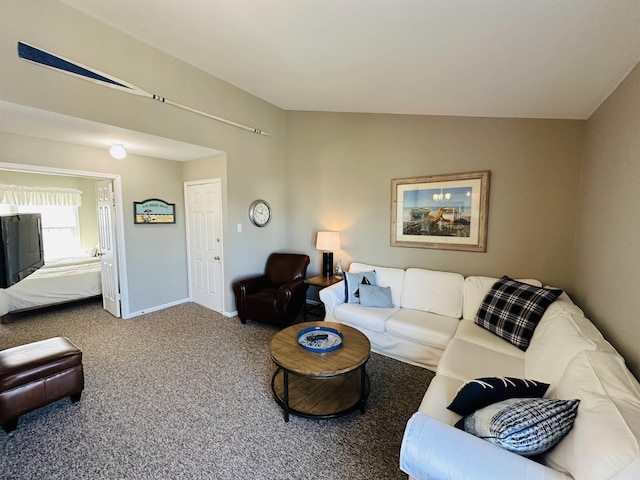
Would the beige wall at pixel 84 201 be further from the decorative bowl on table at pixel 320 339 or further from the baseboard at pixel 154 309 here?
the decorative bowl on table at pixel 320 339

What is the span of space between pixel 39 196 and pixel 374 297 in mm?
6903

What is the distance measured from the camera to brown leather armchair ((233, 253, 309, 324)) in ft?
11.3

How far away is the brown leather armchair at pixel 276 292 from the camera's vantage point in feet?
11.3

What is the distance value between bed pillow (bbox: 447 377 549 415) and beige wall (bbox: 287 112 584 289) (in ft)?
6.20

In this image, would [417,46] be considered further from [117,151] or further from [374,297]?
[117,151]

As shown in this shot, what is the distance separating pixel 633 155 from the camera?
1600 mm

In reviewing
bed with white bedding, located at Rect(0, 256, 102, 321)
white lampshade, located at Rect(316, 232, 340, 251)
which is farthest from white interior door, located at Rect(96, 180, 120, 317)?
white lampshade, located at Rect(316, 232, 340, 251)

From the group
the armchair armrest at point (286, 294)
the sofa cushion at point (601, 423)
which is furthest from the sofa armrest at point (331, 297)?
the sofa cushion at point (601, 423)

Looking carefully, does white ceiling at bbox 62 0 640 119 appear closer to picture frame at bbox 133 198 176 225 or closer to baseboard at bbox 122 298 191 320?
picture frame at bbox 133 198 176 225

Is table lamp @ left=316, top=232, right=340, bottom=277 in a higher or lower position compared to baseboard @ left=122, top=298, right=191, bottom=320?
higher

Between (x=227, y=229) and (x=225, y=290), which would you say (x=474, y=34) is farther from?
(x=225, y=290)

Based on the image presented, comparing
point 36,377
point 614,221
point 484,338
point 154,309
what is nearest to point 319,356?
point 484,338

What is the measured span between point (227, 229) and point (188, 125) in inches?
53.4

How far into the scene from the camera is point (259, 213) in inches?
163
